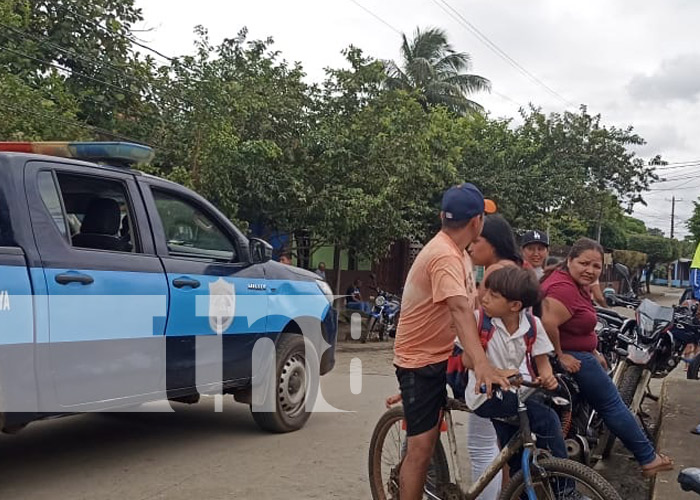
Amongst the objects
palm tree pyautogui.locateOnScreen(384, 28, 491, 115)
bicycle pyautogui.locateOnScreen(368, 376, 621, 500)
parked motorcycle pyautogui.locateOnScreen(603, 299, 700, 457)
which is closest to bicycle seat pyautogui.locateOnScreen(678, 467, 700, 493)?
bicycle pyautogui.locateOnScreen(368, 376, 621, 500)

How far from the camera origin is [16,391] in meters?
3.80

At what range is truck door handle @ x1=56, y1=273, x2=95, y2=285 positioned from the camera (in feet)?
13.2

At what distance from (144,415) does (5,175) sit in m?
3.19

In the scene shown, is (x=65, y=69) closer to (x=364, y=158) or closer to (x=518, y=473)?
(x=364, y=158)

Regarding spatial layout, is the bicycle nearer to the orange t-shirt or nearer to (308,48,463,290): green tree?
the orange t-shirt

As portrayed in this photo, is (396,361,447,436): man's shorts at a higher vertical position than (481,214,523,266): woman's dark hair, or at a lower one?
lower

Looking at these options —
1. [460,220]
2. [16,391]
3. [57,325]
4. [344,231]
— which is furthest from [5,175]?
[344,231]

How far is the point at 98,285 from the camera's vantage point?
424 centimetres

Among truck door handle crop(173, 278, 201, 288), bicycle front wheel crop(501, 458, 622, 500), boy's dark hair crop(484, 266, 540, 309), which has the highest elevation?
boy's dark hair crop(484, 266, 540, 309)

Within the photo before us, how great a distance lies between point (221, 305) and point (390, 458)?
1957 mm

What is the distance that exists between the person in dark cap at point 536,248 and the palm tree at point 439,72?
21274 mm

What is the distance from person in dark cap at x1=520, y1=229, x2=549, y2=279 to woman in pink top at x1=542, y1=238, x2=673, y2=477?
162cm

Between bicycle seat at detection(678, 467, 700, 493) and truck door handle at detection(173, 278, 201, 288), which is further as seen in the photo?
truck door handle at detection(173, 278, 201, 288)

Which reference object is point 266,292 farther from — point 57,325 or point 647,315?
point 647,315
